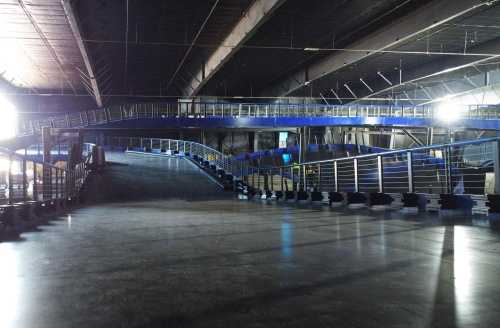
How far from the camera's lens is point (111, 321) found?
96.7 inches

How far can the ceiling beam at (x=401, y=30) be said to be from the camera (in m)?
24.8

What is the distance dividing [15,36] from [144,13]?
8.98m

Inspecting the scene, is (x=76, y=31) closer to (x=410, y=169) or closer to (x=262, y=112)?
(x=410, y=169)

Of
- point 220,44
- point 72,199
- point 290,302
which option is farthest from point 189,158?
point 290,302

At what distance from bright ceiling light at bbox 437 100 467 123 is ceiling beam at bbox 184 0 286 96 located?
21848 millimetres

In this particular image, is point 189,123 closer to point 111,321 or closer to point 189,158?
point 189,158

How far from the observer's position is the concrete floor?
251cm

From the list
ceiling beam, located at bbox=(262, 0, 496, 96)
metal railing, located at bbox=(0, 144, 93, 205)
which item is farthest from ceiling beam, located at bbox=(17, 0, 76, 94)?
ceiling beam, located at bbox=(262, 0, 496, 96)

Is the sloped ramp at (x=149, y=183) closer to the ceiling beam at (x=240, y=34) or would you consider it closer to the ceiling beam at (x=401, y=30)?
the ceiling beam at (x=240, y=34)

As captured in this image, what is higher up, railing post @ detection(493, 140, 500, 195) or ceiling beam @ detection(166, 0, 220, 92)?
ceiling beam @ detection(166, 0, 220, 92)

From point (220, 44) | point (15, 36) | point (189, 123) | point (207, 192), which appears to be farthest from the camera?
point (189, 123)

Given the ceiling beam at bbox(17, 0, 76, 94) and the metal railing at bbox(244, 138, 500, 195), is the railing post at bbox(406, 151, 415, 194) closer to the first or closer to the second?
the metal railing at bbox(244, 138, 500, 195)

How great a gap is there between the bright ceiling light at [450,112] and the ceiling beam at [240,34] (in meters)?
21.8

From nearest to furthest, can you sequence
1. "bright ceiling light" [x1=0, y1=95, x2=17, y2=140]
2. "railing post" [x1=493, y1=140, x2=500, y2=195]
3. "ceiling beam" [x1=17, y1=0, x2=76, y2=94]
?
"railing post" [x1=493, y1=140, x2=500, y2=195] → "ceiling beam" [x1=17, y1=0, x2=76, y2=94] → "bright ceiling light" [x1=0, y1=95, x2=17, y2=140]
